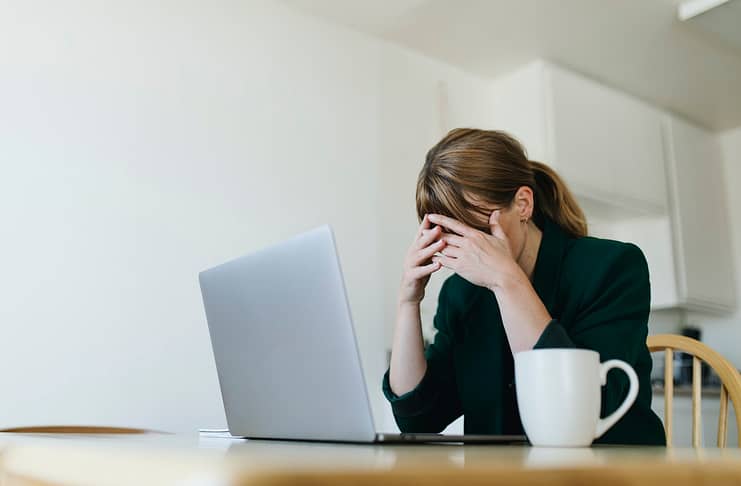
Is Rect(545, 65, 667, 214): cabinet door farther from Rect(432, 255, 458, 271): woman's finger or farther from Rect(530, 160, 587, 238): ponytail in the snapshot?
Rect(432, 255, 458, 271): woman's finger

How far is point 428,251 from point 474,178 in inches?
6.4

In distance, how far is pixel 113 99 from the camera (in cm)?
204

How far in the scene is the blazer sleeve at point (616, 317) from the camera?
92 centimetres

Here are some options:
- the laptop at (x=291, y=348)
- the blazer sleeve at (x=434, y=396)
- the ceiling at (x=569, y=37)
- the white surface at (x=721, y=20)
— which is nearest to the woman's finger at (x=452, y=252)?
the blazer sleeve at (x=434, y=396)

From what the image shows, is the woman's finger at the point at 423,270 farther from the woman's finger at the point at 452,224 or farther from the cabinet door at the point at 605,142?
the cabinet door at the point at 605,142

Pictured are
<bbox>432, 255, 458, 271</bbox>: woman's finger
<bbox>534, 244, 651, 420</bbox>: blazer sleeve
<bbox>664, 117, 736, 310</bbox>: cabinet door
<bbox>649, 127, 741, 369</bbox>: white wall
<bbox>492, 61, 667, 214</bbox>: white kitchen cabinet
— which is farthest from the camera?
<bbox>649, 127, 741, 369</bbox>: white wall

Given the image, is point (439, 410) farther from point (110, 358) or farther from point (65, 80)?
point (65, 80)

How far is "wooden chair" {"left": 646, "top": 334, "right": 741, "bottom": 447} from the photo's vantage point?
3.60 feet

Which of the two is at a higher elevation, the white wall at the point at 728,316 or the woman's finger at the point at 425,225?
the woman's finger at the point at 425,225

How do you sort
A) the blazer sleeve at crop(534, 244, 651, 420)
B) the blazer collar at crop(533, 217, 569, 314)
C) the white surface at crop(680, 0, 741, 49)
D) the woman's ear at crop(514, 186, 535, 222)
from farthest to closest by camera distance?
the white surface at crop(680, 0, 741, 49)
the woman's ear at crop(514, 186, 535, 222)
the blazer collar at crop(533, 217, 569, 314)
the blazer sleeve at crop(534, 244, 651, 420)

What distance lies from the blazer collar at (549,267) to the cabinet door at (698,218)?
2.40 m

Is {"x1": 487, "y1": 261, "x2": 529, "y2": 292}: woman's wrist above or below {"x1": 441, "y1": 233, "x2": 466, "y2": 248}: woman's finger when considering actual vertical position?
below

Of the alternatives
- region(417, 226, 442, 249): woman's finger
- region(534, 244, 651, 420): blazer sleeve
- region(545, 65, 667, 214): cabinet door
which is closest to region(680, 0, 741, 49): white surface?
region(545, 65, 667, 214): cabinet door

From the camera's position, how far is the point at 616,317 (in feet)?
3.24
